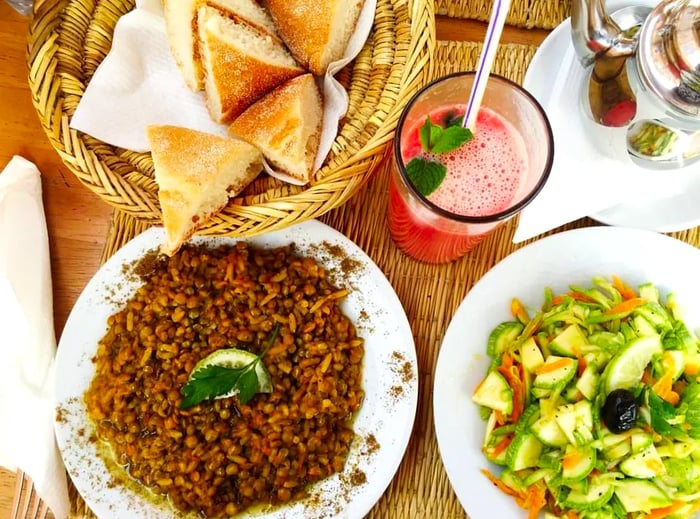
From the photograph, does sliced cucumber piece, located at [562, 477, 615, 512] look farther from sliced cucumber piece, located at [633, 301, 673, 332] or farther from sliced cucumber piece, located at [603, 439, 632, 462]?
sliced cucumber piece, located at [633, 301, 673, 332]

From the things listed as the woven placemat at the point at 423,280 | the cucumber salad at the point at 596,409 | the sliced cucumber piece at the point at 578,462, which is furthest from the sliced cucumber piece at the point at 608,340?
the woven placemat at the point at 423,280

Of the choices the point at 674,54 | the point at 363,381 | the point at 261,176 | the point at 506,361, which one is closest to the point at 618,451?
the point at 506,361

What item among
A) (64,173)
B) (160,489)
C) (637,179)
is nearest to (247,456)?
(160,489)

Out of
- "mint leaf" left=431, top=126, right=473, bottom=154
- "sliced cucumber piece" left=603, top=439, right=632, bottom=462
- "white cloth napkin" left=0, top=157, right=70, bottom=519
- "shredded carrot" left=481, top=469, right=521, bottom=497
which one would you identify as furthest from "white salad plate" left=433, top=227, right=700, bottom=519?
"white cloth napkin" left=0, top=157, right=70, bottom=519

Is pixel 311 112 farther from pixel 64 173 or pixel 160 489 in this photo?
pixel 160 489

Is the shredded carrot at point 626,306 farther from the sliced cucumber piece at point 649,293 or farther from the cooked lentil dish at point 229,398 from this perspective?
the cooked lentil dish at point 229,398

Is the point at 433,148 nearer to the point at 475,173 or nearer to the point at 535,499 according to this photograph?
the point at 475,173

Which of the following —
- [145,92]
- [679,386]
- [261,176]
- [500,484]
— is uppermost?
[145,92]
